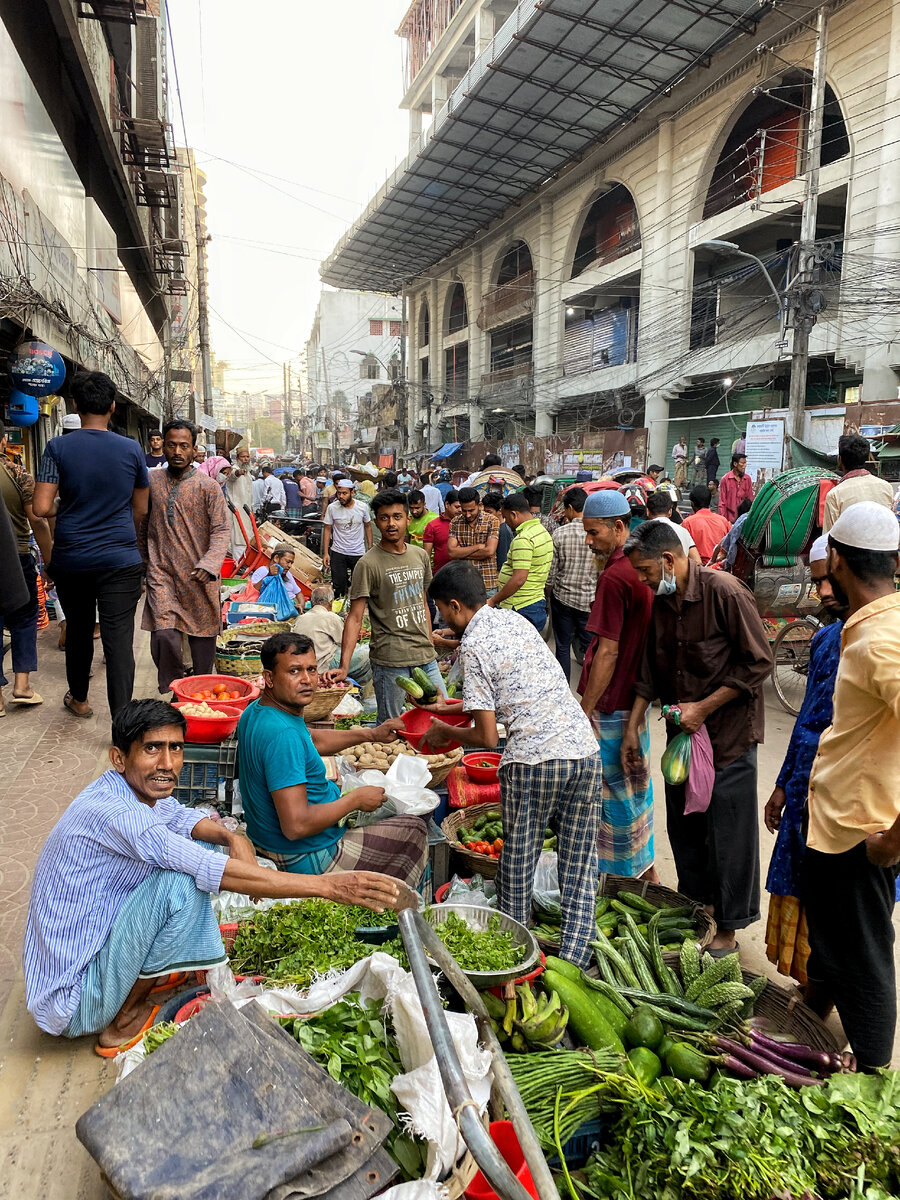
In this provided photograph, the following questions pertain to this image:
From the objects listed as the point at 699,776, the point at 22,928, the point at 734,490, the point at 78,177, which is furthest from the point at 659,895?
the point at 78,177

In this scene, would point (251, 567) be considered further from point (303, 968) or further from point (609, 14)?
point (609, 14)

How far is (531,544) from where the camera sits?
6613 mm

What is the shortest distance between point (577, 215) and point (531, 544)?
26.5 m

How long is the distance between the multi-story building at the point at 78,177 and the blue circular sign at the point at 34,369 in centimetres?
20

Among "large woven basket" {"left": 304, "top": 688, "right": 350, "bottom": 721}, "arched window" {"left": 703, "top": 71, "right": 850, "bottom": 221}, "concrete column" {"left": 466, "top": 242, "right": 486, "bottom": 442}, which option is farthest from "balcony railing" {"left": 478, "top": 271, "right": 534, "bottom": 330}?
"large woven basket" {"left": 304, "top": 688, "right": 350, "bottom": 721}

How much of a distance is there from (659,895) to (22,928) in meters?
2.90

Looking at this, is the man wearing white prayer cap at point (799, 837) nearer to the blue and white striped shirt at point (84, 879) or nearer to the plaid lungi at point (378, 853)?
the plaid lungi at point (378, 853)

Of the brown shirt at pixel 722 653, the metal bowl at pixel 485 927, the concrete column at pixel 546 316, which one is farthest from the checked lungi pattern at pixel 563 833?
the concrete column at pixel 546 316

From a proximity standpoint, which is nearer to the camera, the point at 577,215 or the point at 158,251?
the point at 158,251

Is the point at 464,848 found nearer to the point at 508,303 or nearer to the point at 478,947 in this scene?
the point at 478,947

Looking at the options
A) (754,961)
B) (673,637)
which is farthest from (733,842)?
(673,637)

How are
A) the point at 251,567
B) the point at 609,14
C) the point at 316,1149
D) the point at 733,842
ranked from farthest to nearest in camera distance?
1. the point at 609,14
2. the point at 251,567
3. the point at 733,842
4. the point at 316,1149

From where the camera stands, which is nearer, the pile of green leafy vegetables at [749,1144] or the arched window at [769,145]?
the pile of green leafy vegetables at [749,1144]

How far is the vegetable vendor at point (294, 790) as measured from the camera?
118 inches
